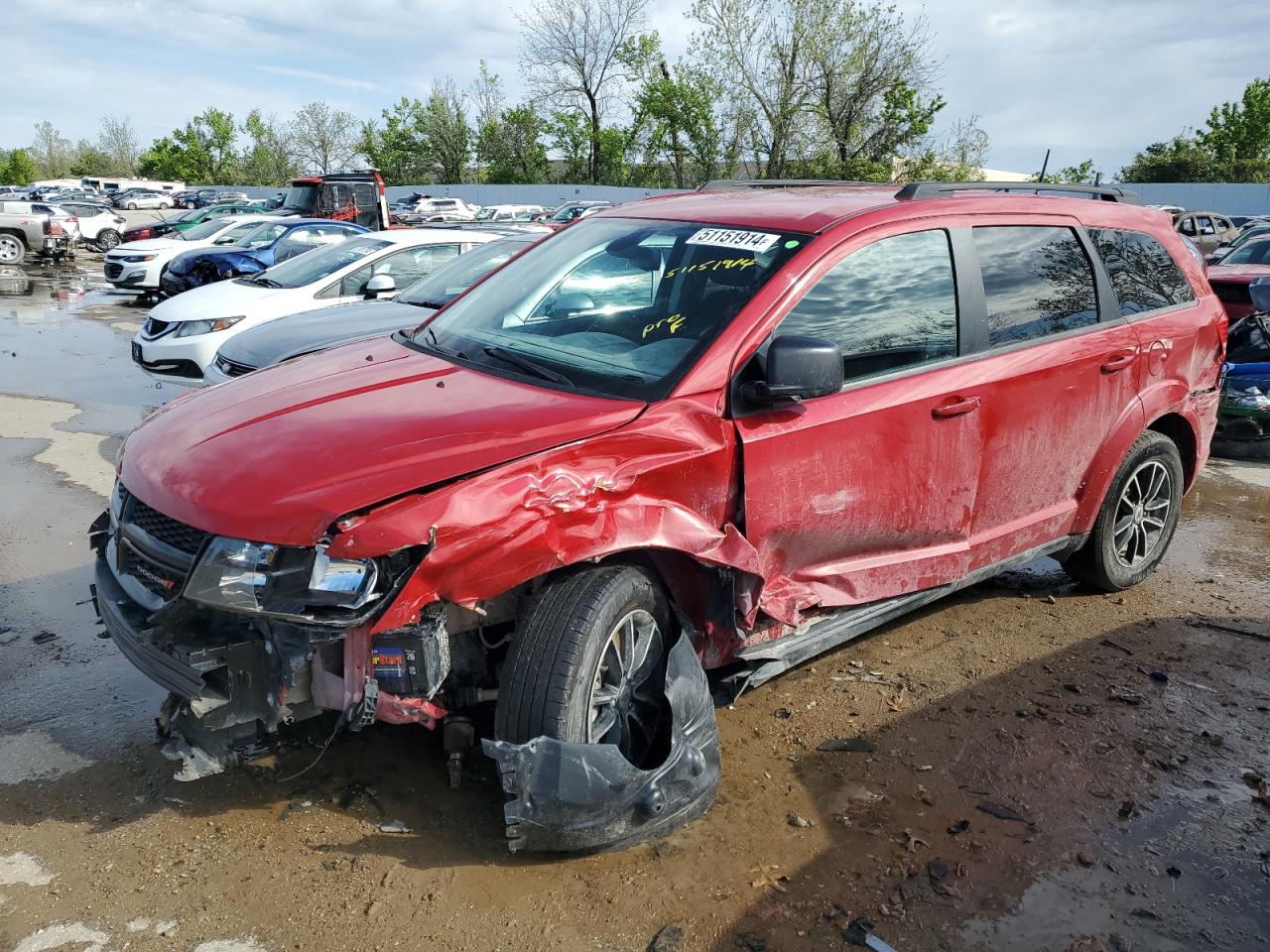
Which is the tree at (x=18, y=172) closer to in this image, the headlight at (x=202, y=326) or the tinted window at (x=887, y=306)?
the headlight at (x=202, y=326)

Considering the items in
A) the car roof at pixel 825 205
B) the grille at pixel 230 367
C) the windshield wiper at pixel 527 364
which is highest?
the car roof at pixel 825 205

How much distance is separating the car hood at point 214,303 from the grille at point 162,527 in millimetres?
6073

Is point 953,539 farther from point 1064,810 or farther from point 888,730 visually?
point 1064,810

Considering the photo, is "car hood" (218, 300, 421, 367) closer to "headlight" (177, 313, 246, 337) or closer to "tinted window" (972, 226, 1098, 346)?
"headlight" (177, 313, 246, 337)

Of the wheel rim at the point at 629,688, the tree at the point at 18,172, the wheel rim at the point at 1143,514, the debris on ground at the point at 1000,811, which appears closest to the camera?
the wheel rim at the point at 629,688

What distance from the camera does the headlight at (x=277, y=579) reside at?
8.60ft

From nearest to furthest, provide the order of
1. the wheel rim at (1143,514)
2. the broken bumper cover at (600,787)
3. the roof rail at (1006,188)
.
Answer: the broken bumper cover at (600,787) < the roof rail at (1006,188) < the wheel rim at (1143,514)

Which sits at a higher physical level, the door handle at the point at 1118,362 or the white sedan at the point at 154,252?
the door handle at the point at 1118,362

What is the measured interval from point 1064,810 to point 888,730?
0.68m

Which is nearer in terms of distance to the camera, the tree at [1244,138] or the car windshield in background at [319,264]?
the car windshield in background at [319,264]

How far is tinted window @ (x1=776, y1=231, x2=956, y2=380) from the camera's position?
351 centimetres

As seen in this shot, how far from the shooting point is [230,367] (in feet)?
23.4

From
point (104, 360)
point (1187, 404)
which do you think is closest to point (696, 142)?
point (104, 360)

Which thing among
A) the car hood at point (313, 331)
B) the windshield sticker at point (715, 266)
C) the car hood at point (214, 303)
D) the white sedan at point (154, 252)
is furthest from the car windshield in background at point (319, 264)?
the white sedan at point (154, 252)
